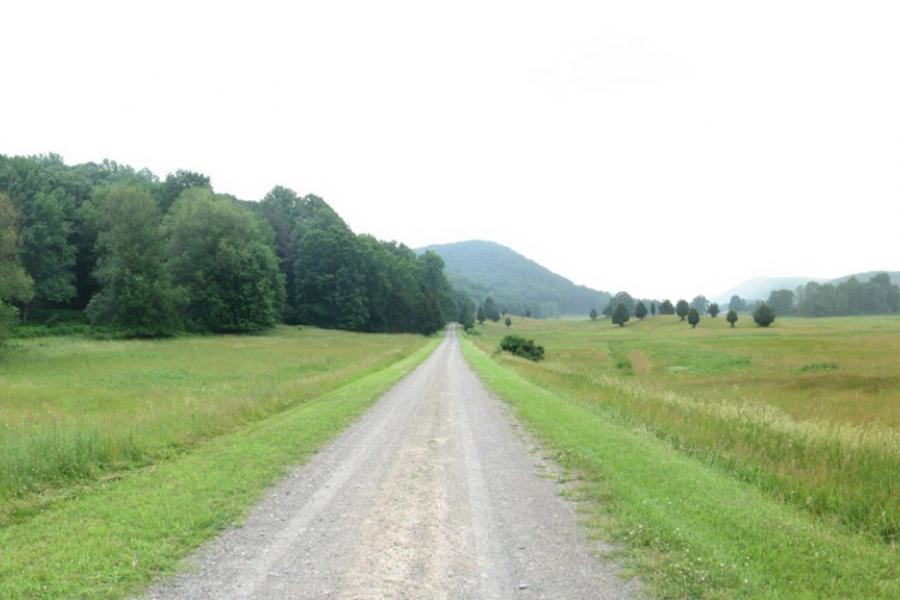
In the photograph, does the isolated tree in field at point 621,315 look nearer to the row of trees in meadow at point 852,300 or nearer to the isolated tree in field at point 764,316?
the isolated tree in field at point 764,316

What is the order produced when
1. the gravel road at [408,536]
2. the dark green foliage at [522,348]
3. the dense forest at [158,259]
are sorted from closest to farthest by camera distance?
the gravel road at [408,536]
the dense forest at [158,259]
the dark green foliage at [522,348]

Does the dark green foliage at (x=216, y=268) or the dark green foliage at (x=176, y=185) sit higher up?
the dark green foliage at (x=176, y=185)

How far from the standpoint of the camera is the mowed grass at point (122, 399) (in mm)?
9570

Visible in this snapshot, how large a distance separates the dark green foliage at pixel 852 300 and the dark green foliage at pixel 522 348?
502ft

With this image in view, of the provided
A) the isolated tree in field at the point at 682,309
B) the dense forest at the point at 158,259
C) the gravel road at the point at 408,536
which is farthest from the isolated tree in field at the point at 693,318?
the gravel road at the point at 408,536

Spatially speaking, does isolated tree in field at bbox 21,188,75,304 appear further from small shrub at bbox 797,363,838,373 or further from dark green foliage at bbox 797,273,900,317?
dark green foliage at bbox 797,273,900,317

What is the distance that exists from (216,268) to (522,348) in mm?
38787

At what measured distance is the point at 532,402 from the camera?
18.4 meters

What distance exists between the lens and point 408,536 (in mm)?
6445

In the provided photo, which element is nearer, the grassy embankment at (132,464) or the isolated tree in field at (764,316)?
the grassy embankment at (132,464)

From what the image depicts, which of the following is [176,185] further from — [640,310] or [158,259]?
[640,310]

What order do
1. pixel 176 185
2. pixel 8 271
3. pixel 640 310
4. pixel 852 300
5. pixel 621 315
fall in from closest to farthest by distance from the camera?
pixel 8 271
pixel 176 185
pixel 621 315
pixel 640 310
pixel 852 300

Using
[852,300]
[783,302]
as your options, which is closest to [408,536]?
[852,300]

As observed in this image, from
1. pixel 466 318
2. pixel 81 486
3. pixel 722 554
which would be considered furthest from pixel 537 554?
pixel 466 318
